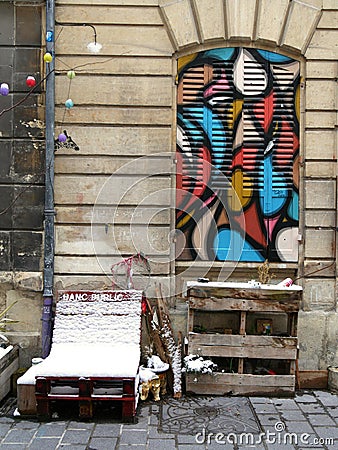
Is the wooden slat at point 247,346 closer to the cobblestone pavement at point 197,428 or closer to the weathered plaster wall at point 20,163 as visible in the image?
the cobblestone pavement at point 197,428

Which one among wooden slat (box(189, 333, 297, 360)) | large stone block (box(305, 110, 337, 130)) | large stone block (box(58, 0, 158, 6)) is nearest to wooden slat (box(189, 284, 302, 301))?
wooden slat (box(189, 333, 297, 360))

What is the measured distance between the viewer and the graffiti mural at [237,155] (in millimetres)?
6941

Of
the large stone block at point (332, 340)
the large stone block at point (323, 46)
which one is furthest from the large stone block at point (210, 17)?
the large stone block at point (332, 340)

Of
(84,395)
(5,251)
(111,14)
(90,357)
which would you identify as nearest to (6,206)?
(5,251)

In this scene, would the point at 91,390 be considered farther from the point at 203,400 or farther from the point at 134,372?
the point at 203,400

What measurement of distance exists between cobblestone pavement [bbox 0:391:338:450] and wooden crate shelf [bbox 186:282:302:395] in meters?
0.18

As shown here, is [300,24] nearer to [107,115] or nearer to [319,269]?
[107,115]

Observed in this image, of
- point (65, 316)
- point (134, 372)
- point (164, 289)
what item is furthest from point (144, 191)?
point (134, 372)

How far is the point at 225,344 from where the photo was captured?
6.33m

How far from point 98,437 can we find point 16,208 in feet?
10.1

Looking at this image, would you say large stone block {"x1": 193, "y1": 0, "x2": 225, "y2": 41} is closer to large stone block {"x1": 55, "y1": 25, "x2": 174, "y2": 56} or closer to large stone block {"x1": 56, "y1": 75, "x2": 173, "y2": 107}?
large stone block {"x1": 55, "y1": 25, "x2": 174, "y2": 56}

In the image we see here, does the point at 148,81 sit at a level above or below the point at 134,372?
above

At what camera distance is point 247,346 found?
20.8 feet

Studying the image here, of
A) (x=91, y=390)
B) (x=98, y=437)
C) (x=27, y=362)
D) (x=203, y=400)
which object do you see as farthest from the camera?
(x=27, y=362)
